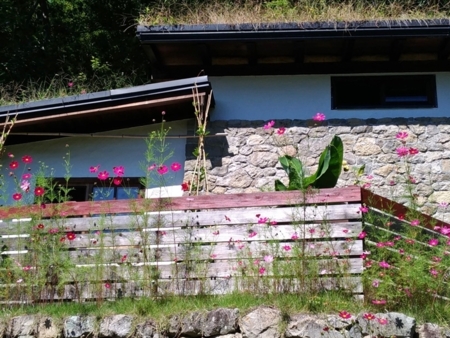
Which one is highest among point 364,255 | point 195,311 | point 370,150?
point 370,150

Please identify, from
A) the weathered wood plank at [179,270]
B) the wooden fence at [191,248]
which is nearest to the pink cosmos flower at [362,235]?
the wooden fence at [191,248]

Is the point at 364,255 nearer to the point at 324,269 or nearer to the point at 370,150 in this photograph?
the point at 324,269

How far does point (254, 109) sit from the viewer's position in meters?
9.54

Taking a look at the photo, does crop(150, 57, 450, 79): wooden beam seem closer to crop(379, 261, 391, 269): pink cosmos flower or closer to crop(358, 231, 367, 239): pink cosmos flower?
crop(358, 231, 367, 239): pink cosmos flower

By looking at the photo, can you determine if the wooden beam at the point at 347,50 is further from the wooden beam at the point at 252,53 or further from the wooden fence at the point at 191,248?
the wooden fence at the point at 191,248

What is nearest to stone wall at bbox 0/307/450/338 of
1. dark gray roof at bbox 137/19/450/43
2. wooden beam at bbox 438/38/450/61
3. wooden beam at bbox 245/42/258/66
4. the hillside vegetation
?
dark gray roof at bbox 137/19/450/43

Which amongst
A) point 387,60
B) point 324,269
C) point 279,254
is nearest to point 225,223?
point 279,254

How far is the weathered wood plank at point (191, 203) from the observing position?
19.7 feet

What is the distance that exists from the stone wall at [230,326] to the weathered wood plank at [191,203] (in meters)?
1.04

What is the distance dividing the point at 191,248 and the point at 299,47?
169 inches

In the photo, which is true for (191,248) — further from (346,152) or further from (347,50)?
(347,50)

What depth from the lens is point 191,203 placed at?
632 centimetres

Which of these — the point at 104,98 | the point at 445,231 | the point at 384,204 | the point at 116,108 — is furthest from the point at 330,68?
the point at 445,231

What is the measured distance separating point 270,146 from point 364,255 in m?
3.68
